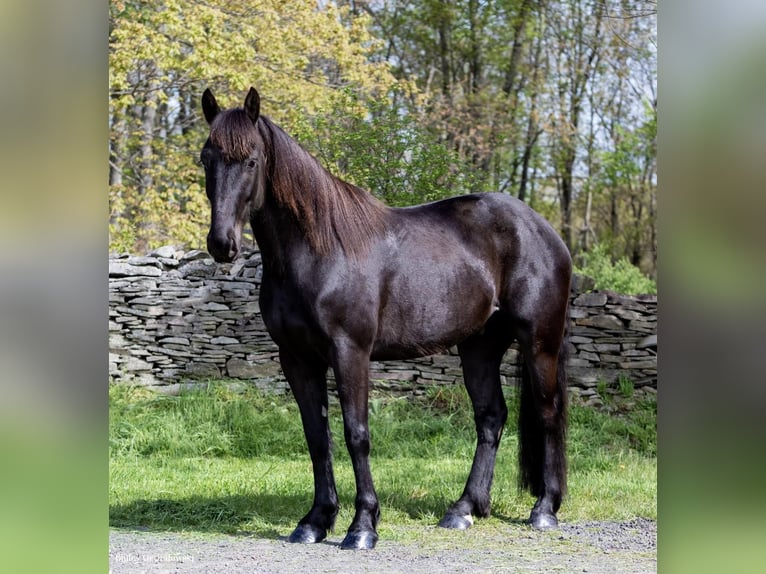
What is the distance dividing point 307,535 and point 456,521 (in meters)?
0.93

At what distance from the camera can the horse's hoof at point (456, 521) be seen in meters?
5.01

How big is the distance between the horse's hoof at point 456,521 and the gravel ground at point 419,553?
0.05m

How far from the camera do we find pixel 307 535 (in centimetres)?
461

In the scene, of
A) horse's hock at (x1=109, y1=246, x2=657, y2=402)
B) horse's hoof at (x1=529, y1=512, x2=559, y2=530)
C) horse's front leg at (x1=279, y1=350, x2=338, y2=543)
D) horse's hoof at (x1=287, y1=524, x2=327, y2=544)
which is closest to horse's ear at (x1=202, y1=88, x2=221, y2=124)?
horse's front leg at (x1=279, y1=350, x2=338, y2=543)

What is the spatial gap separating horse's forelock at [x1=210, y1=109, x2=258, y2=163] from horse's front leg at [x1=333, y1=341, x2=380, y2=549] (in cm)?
109

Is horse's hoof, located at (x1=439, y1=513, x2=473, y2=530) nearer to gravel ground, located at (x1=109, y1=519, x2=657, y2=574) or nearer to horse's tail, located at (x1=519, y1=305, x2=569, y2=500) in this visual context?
gravel ground, located at (x1=109, y1=519, x2=657, y2=574)

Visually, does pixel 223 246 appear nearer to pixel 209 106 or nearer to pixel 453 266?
pixel 209 106

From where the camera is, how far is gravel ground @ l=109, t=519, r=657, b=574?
4.15 metres
